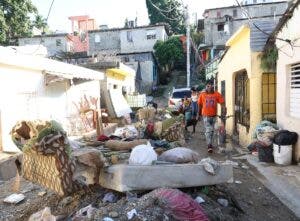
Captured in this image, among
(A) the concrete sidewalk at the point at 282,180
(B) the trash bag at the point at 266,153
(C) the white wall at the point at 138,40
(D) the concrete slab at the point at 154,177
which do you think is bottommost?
(A) the concrete sidewalk at the point at 282,180

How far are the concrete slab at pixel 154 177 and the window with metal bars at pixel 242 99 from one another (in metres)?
6.67

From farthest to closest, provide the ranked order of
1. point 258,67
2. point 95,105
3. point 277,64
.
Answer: point 95,105, point 258,67, point 277,64

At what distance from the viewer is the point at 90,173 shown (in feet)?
18.7

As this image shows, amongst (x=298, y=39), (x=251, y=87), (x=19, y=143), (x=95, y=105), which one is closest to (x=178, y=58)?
(x=95, y=105)

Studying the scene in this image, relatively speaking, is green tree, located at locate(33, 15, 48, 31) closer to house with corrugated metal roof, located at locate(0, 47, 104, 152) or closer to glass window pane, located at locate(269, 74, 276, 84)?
house with corrugated metal roof, located at locate(0, 47, 104, 152)

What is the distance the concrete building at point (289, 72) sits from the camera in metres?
8.38

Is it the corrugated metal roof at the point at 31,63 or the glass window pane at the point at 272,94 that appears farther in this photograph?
the glass window pane at the point at 272,94

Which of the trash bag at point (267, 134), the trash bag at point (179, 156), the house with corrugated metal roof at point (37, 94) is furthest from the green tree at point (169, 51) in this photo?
the trash bag at point (179, 156)

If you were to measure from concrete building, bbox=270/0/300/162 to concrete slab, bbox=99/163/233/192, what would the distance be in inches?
146

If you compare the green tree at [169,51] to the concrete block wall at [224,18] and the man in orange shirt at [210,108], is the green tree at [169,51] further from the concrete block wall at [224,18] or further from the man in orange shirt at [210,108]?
the man in orange shirt at [210,108]

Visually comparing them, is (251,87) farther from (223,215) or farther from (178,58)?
(178,58)

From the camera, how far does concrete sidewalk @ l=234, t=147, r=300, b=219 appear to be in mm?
6062

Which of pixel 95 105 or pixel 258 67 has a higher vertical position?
pixel 258 67

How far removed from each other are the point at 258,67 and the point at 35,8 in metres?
23.8
